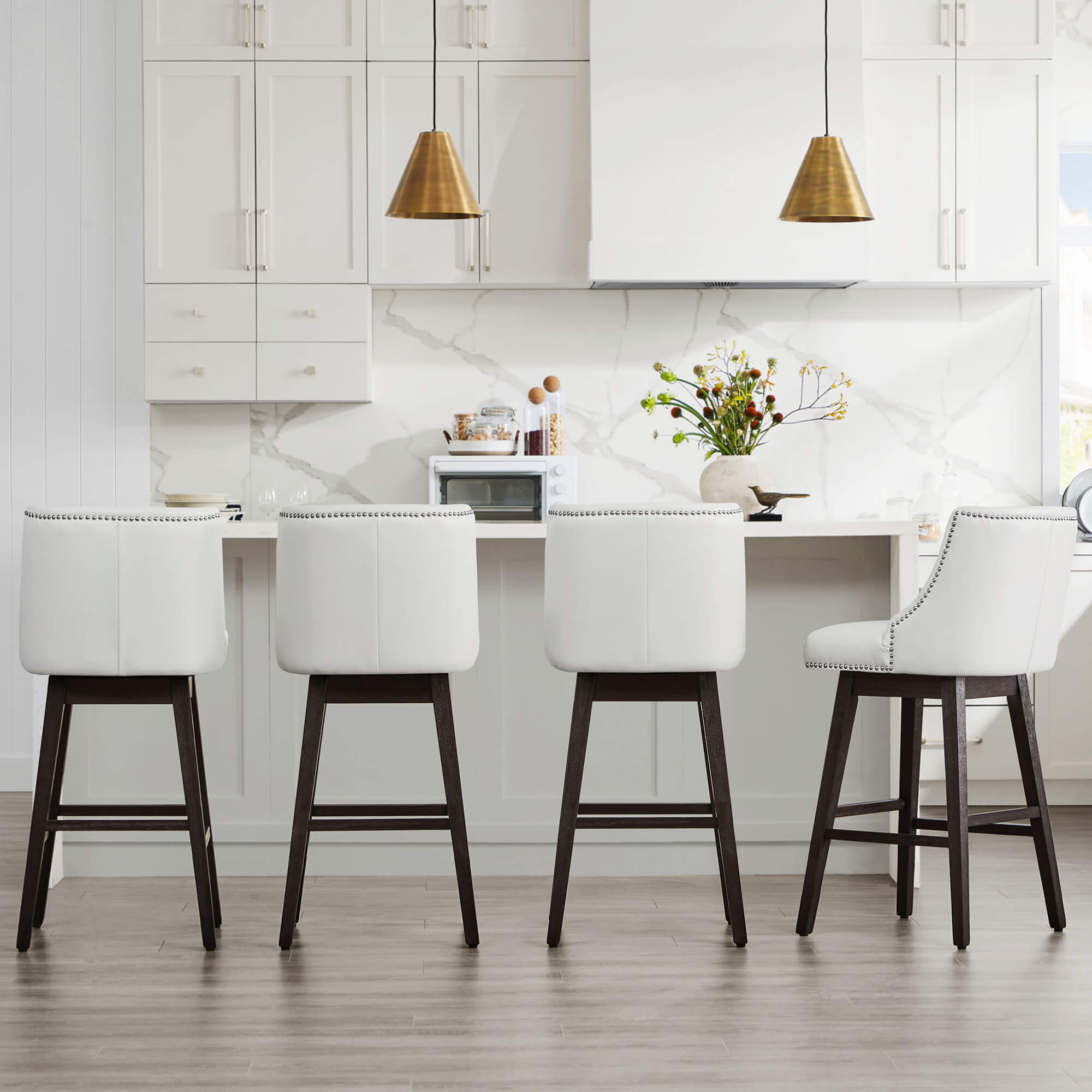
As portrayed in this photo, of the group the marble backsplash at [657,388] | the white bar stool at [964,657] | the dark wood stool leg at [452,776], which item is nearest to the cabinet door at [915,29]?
the marble backsplash at [657,388]

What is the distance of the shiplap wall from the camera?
14.2 ft

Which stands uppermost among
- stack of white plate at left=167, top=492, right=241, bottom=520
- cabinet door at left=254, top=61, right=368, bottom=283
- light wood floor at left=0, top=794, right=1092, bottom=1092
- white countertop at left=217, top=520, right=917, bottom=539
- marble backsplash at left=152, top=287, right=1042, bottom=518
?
cabinet door at left=254, top=61, right=368, bottom=283

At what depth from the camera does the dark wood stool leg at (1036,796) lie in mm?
2541

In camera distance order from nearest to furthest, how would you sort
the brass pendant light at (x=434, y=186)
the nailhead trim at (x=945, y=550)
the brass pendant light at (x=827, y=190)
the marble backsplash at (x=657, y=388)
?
the nailhead trim at (x=945, y=550), the brass pendant light at (x=434, y=186), the brass pendant light at (x=827, y=190), the marble backsplash at (x=657, y=388)

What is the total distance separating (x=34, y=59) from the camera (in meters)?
4.32

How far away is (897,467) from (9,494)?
3265mm

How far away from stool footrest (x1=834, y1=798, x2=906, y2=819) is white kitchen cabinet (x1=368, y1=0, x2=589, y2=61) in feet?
8.96

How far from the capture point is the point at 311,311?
4.10 metres

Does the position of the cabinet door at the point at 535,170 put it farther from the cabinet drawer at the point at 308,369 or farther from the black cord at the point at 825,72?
the black cord at the point at 825,72

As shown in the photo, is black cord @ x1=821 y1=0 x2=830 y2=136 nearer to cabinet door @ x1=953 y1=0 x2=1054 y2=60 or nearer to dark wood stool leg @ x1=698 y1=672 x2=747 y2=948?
cabinet door @ x1=953 y1=0 x2=1054 y2=60

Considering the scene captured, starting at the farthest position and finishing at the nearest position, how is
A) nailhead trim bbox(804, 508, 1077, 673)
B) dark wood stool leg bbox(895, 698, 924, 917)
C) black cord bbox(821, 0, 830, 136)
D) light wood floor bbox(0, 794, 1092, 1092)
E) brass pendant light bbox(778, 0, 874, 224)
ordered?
black cord bbox(821, 0, 830, 136), brass pendant light bbox(778, 0, 874, 224), dark wood stool leg bbox(895, 698, 924, 917), nailhead trim bbox(804, 508, 1077, 673), light wood floor bbox(0, 794, 1092, 1092)

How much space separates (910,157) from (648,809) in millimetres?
2724

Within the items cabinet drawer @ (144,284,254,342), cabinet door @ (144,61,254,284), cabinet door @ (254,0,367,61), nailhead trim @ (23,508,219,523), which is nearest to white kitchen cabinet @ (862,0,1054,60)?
cabinet door @ (254,0,367,61)

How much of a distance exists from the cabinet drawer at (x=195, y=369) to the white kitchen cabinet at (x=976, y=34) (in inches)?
94.2
